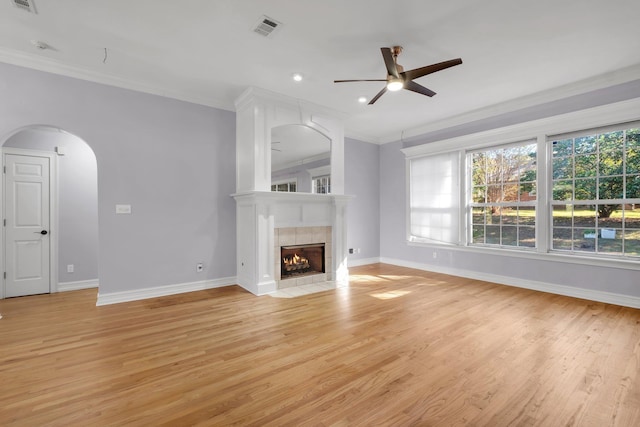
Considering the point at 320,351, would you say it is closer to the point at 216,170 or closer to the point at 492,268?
the point at 216,170

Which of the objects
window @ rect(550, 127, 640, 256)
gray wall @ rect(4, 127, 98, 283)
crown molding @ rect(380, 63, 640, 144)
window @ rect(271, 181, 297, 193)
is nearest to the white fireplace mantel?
window @ rect(271, 181, 297, 193)

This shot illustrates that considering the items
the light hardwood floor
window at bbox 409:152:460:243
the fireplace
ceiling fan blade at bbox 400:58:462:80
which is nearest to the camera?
the light hardwood floor

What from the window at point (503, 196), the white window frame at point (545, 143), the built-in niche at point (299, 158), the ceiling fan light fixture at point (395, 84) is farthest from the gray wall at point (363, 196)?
the ceiling fan light fixture at point (395, 84)

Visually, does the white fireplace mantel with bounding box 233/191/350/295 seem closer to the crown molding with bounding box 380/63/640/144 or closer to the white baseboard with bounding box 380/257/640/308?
the white baseboard with bounding box 380/257/640/308

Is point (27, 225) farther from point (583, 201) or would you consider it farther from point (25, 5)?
point (583, 201)

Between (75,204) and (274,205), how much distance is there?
3059 mm

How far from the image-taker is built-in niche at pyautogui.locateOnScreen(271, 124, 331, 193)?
4383mm

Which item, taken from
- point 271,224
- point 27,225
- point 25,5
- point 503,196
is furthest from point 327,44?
point 27,225

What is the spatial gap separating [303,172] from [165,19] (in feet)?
8.59

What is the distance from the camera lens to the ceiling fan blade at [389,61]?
270 cm

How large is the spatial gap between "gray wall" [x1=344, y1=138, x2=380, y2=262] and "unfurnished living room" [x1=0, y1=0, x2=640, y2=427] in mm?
676

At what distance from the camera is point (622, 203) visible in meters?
3.72

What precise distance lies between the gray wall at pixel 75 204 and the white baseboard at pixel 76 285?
0.05 m

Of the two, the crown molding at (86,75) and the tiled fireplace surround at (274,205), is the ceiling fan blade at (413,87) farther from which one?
the crown molding at (86,75)
